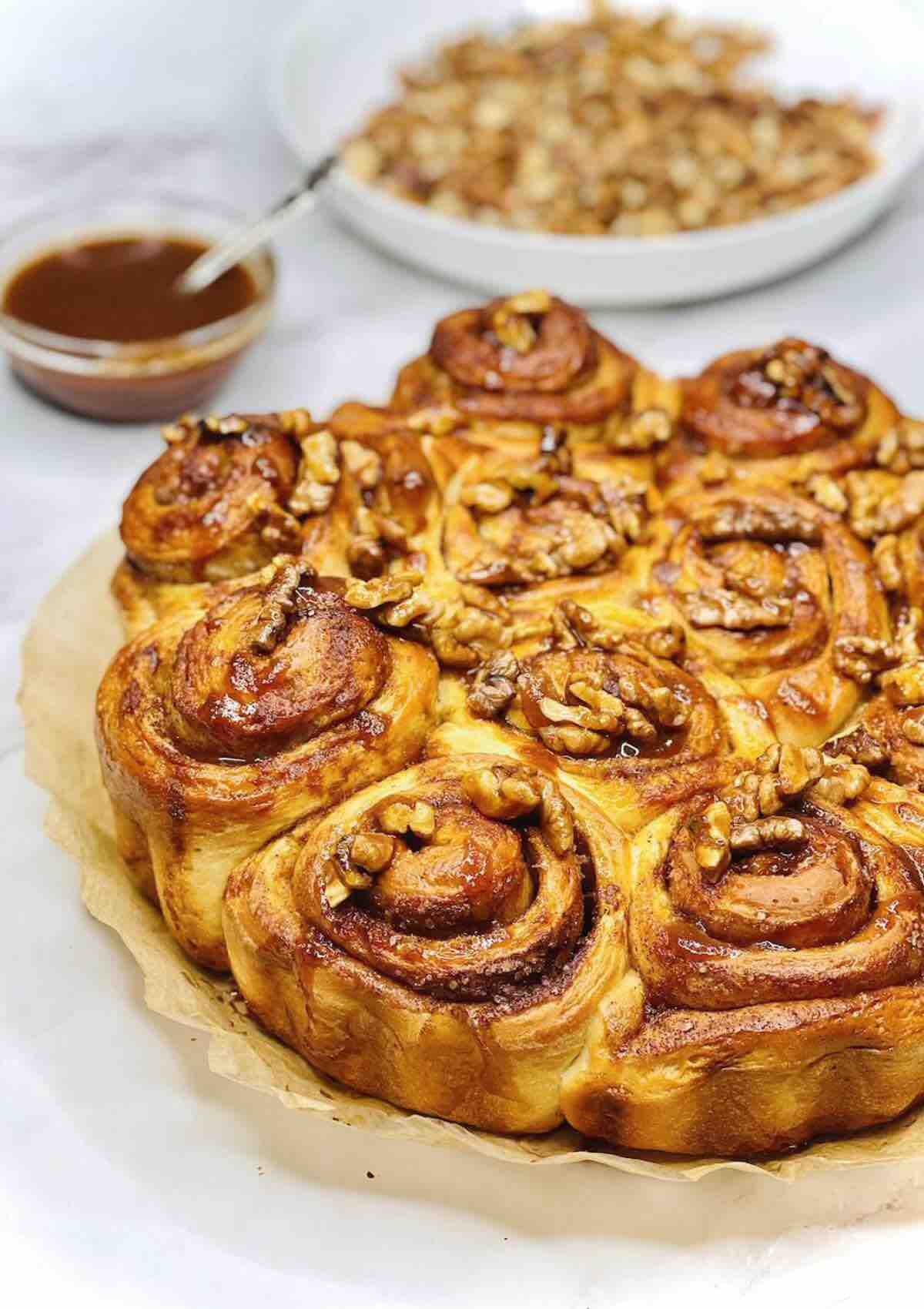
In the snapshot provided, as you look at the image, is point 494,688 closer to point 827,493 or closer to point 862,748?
point 862,748

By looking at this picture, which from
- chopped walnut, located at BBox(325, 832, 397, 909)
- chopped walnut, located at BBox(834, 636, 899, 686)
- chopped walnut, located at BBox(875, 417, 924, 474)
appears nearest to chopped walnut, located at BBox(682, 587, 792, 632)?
chopped walnut, located at BBox(834, 636, 899, 686)

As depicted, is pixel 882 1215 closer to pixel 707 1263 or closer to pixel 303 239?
pixel 707 1263

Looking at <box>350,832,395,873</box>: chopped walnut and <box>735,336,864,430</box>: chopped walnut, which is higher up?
<box>735,336,864,430</box>: chopped walnut

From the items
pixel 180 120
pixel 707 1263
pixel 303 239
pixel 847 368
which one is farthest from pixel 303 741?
pixel 180 120

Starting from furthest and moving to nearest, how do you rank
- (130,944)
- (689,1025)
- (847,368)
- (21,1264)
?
(847,368)
(130,944)
(21,1264)
(689,1025)

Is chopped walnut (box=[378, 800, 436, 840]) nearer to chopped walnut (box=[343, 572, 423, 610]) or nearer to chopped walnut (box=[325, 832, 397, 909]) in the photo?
chopped walnut (box=[325, 832, 397, 909])

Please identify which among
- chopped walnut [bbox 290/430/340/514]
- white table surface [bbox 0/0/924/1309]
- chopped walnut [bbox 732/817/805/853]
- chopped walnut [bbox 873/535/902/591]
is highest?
chopped walnut [bbox 290/430/340/514]

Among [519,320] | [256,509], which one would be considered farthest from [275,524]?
[519,320]

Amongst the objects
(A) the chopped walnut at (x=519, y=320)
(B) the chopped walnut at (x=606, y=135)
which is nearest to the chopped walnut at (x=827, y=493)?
(A) the chopped walnut at (x=519, y=320)
